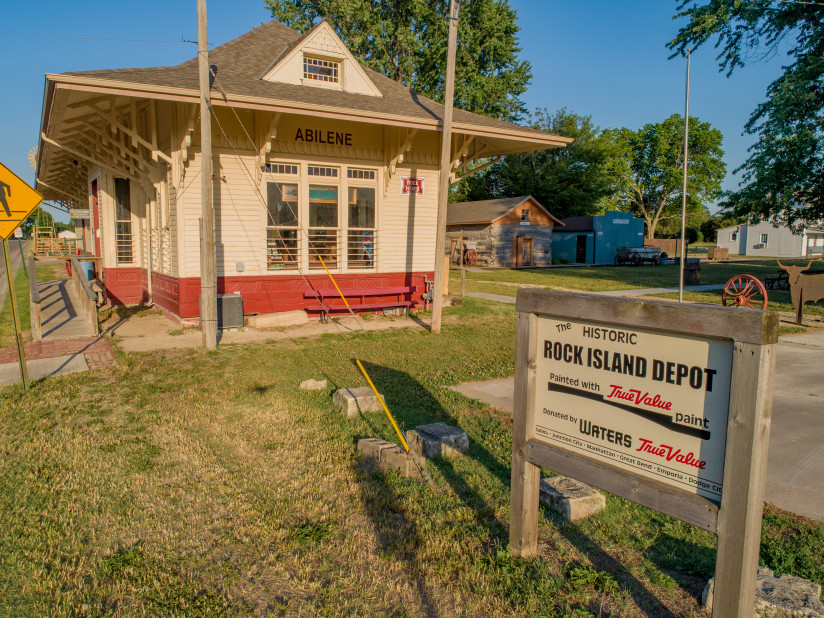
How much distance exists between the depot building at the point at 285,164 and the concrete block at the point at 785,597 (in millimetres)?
9916

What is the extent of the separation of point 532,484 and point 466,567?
0.63 meters

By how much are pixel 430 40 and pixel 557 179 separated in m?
20.5

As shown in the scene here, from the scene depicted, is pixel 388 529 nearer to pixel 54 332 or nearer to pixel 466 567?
pixel 466 567

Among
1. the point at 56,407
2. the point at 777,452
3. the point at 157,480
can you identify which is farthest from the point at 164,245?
the point at 777,452

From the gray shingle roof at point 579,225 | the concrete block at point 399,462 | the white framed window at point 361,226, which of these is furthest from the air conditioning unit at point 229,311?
the gray shingle roof at point 579,225

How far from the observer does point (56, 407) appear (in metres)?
6.58

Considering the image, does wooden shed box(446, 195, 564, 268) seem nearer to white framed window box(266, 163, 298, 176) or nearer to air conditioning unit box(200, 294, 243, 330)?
white framed window box(266, 163, 298, 176)

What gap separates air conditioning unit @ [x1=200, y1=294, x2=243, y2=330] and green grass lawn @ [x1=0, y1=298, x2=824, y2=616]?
4772 mm

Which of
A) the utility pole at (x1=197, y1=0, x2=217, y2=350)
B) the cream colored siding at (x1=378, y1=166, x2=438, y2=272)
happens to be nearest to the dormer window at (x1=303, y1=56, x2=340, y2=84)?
the cream colored siding at (x1=378, y1=166, x2=438, y2=272)

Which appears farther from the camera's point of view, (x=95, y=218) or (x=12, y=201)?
(x=95, y=218)

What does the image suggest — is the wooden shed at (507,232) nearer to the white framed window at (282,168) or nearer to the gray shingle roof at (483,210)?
the gray shingle roof at (483,210)

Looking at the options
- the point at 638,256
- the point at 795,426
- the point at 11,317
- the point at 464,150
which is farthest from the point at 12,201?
the point at 638,256

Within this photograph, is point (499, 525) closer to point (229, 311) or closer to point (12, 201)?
point (12, 201)

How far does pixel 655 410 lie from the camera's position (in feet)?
9.62
